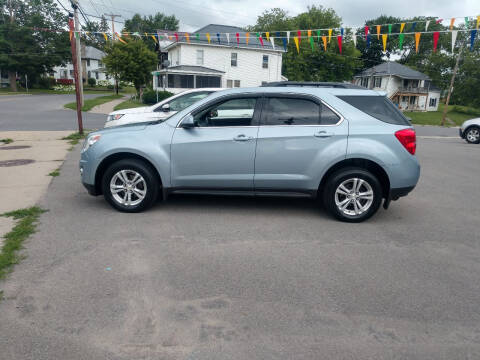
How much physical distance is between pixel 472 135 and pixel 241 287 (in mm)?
17708

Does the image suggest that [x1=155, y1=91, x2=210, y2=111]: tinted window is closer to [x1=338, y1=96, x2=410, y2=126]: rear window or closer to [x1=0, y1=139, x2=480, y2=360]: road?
[x1=0, y1=139, x2=480, y2=360]: road

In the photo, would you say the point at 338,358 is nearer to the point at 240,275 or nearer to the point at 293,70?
the point at 240,275

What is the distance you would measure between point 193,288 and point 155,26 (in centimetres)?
10631

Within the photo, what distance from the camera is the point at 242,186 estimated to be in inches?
229

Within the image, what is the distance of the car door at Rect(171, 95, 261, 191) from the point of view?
5727mm

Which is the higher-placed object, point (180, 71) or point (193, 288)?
point (180, 71)

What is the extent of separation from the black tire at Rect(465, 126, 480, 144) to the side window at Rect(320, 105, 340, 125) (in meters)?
15.0

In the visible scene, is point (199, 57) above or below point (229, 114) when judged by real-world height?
above

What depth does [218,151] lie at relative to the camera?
18.8 feet

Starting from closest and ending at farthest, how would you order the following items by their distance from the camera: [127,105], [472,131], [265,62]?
[472,131] → [127,105] → [265,62]

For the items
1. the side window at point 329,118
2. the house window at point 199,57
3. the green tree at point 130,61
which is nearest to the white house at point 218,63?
the house window at point 199,57

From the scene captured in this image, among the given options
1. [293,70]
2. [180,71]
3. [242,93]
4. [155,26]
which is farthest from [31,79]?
[242,93]

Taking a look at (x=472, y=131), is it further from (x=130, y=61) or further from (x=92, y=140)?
(x=130, y=61)

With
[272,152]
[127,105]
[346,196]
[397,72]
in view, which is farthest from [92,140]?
[397,72]
